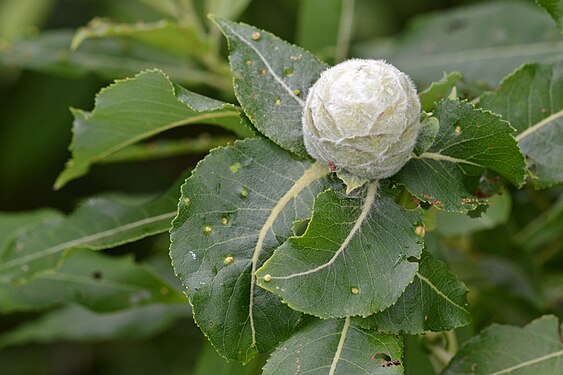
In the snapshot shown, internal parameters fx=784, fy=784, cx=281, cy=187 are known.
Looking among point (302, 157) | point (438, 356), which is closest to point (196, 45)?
point (302, 157)

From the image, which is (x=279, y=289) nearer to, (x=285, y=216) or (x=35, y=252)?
A: (x=285, y=216)

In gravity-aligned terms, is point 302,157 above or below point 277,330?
above

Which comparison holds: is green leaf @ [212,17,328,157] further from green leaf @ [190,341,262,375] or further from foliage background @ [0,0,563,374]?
foliage background @ [0,0,563,374]

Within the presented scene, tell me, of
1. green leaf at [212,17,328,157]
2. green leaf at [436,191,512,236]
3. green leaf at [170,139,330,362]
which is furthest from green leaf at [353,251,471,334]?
green leaf at [436,191,512,236]

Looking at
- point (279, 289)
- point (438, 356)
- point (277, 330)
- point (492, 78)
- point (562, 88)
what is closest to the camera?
point (279, 289)

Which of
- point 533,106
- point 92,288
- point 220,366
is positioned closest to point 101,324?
point 92,288

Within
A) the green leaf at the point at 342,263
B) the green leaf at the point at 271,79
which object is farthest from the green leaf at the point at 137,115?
the green leaf at the point at 342,263

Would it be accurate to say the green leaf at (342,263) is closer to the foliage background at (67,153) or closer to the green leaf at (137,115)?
the green leaf at (137,115)
